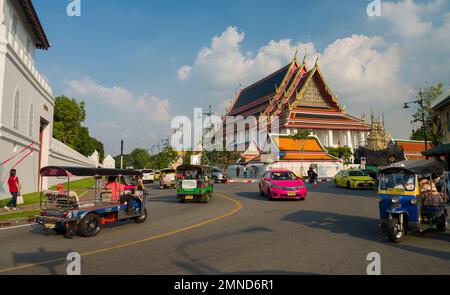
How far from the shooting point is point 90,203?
30.4 ft

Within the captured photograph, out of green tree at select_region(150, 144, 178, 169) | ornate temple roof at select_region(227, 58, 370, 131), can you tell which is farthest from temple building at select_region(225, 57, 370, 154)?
green tree at select_region(150, 144, 178, 169)

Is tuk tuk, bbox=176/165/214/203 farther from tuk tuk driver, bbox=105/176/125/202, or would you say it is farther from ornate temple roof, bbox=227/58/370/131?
ornate temple roof, bbox=227/58/370/131

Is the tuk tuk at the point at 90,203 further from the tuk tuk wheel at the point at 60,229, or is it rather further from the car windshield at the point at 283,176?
the car windshield at the point at 283,176

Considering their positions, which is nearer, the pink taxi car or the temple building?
the pink taxi car

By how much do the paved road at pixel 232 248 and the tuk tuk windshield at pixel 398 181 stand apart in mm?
1208

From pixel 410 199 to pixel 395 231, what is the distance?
0.92 meters

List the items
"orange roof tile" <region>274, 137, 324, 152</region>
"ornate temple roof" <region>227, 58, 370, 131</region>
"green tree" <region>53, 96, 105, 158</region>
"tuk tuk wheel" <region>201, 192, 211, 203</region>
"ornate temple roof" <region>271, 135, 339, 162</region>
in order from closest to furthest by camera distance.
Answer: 1. "tuk tuk wheel" <region>201, 192, 211, 203</region>
2. "ornate temple roof" <region>271, 135, 339, 162</region>
3. "orange roof tile" <region>274, 137, 324, 152</region>
4. "green tree" <region>53, 96, 105, 158</region>
5. "ornate temple roof" <region>227, 58, 370, 131</region>

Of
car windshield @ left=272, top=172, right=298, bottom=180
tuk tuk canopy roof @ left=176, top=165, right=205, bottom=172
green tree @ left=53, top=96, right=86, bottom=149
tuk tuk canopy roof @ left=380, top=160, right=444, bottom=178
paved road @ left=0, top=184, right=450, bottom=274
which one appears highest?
green tree @ left=53, top=96, right=86, bottom=149

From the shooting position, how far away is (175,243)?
7.37 metres

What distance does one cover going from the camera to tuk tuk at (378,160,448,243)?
7.60m

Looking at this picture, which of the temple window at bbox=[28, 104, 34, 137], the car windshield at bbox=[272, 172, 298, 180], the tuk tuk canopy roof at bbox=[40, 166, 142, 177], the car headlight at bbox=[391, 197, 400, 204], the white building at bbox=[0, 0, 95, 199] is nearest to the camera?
the car headlight at bbox=[391, 197, 400, 204]

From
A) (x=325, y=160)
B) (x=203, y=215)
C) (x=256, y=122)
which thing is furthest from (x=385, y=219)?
(x=256, y=122)

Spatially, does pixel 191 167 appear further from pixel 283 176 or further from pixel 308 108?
pixel 308 108
